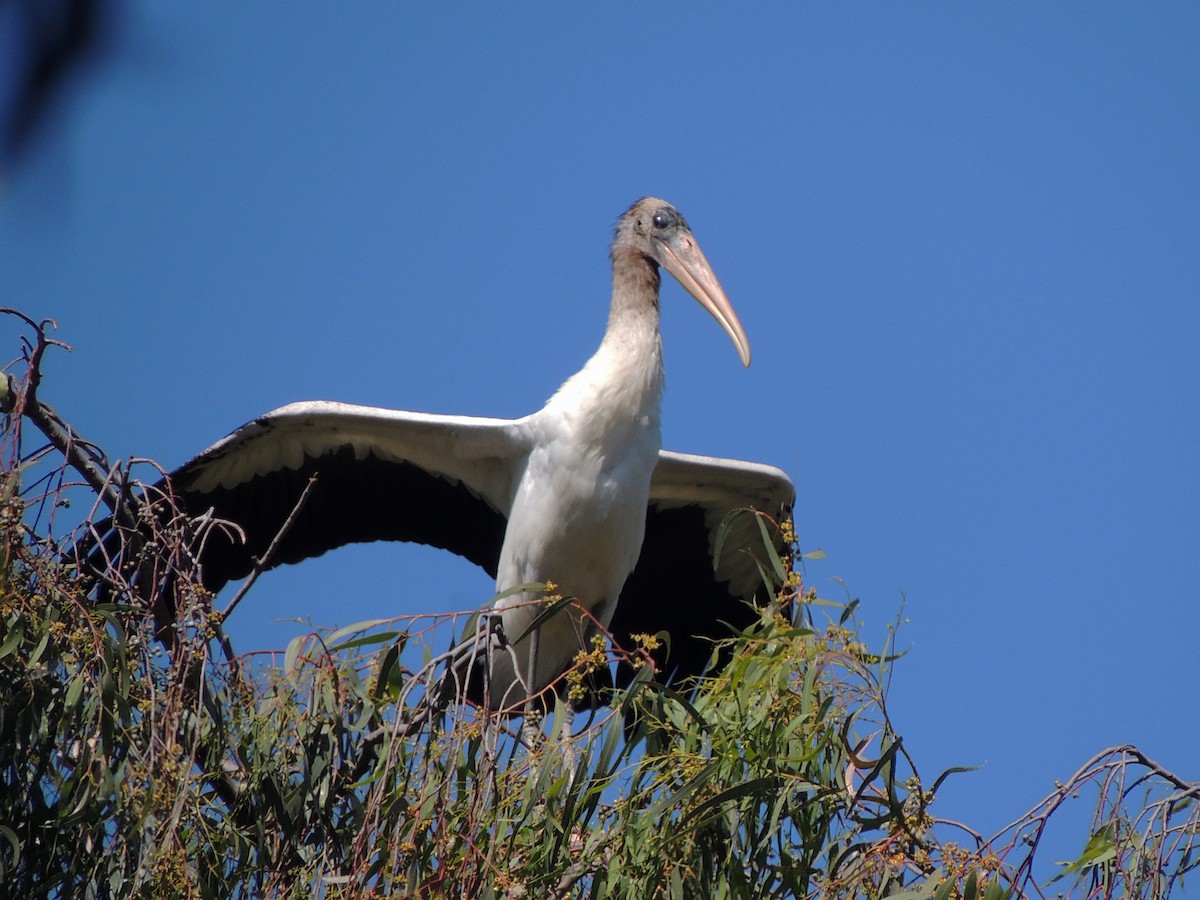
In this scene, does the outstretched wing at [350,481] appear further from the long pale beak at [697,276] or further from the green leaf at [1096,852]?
the green leaf at [1096,852]

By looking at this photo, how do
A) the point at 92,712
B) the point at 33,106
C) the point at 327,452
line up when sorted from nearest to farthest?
1. the point at 33,106
2. the point at 92,712
3. the point at 327,452

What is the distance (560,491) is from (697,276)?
4.08 feet

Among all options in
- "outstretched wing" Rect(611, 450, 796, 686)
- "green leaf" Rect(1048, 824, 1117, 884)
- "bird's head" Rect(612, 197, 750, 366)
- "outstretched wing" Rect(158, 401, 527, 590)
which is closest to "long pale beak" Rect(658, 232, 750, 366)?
"bird's head" Rect(612, 197, 750, 366)

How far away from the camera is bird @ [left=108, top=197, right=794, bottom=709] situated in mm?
5051

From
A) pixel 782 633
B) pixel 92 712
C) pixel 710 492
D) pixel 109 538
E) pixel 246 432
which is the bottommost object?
pixel 92 712

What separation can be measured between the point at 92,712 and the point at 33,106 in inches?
97.6

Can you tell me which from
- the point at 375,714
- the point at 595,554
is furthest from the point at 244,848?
the point at 595,554

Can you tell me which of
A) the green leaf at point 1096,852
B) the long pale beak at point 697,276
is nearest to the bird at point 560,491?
the long pale beak at point 697,276

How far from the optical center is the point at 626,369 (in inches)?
204

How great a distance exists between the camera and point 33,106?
30.9 inches

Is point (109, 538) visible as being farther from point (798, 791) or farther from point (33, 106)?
point (33, 106)

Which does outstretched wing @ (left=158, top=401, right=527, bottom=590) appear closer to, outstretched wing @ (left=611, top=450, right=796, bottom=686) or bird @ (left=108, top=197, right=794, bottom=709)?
bird @ (left=108, top=197, right=794, bottom=709)

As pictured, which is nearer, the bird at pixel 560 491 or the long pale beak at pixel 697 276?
the bird at pixel 560 491

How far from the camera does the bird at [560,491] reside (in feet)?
16.6
